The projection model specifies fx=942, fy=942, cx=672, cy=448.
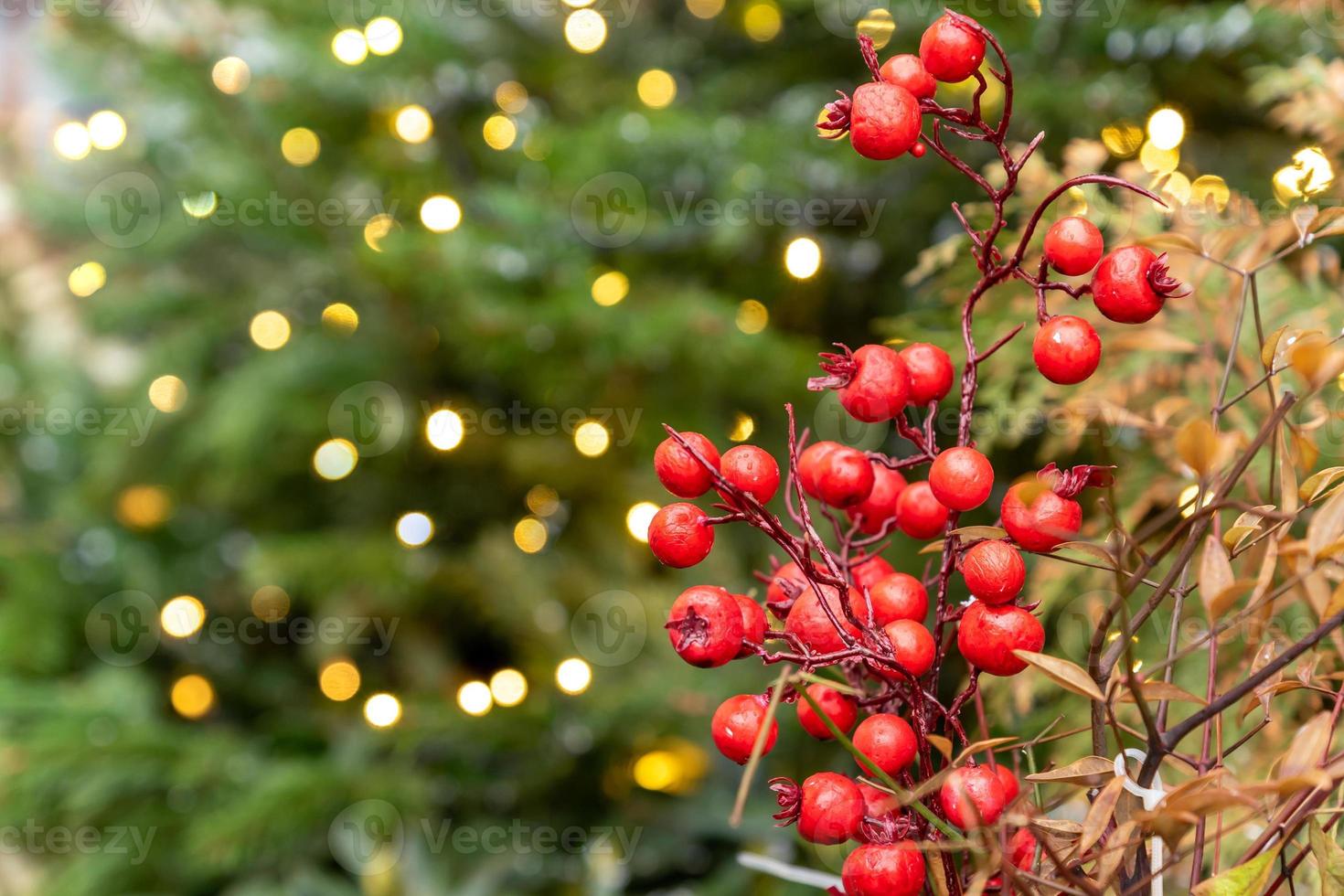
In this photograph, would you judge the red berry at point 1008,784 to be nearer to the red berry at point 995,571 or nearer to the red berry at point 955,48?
the red berry at point 995,571

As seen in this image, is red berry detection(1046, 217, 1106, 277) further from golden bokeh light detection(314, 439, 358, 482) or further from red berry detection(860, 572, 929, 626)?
golden bokeh light detection(314, 439, 358, 482)

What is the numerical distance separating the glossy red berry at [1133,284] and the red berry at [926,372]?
5 cm

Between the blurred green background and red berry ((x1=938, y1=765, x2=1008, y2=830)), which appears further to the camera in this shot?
the blurred green background

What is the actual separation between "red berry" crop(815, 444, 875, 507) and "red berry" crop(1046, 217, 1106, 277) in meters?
0.07

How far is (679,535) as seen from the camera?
25 cm

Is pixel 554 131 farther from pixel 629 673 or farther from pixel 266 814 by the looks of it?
pixel 266 814

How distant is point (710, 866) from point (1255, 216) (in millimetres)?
779

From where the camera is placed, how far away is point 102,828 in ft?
3.26

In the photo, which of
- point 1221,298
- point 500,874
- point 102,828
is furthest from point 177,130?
point 1221,298

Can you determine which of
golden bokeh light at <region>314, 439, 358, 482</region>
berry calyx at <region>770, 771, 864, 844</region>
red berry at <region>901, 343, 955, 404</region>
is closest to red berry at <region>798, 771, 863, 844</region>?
berry calyx at <region>770, 771, 864, 844</region>

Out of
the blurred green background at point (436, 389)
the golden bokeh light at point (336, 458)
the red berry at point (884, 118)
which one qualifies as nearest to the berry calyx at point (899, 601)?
the red berry at point (884, 118)

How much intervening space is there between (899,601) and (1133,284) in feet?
0.34

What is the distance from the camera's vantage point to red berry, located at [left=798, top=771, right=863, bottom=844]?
0.24m

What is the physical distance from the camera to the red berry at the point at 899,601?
27 centimetres
